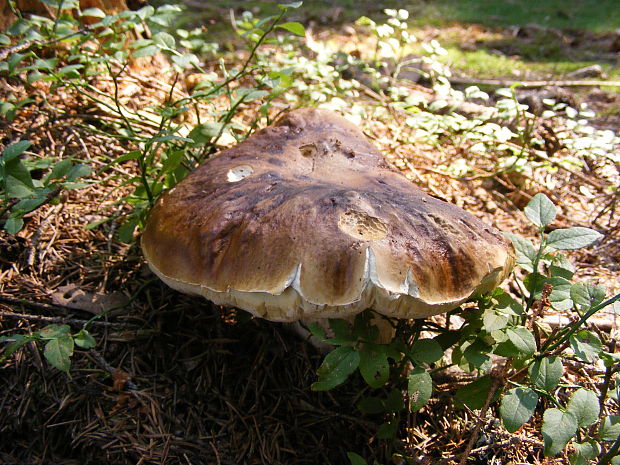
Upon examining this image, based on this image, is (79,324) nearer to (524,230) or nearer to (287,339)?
(287,339)

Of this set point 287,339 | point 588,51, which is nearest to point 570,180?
point 287,339

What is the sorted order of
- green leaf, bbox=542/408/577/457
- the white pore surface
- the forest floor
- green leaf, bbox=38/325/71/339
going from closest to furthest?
green leaf, bbox=542/408/577/457
the white pore surface
green leaf, bbox=38/325/71/339
the forest floor

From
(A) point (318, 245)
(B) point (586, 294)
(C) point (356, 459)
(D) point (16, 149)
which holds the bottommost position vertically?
(C) point (356, 459)

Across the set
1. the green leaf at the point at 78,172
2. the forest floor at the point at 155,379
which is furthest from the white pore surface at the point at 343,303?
the green leaf at the point at 78,172

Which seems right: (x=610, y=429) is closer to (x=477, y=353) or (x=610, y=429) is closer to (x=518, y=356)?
(x=518, y=356)

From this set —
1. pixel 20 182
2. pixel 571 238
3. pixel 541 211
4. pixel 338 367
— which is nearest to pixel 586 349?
pixel 571 238

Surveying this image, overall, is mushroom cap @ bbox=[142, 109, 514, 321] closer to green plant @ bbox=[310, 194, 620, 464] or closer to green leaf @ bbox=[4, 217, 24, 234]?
green plant @ bbox=[310, 194, 620, 464]

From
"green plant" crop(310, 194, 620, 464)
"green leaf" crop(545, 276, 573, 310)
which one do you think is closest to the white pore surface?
"green plant" crop(310, 194, 620, 464)
